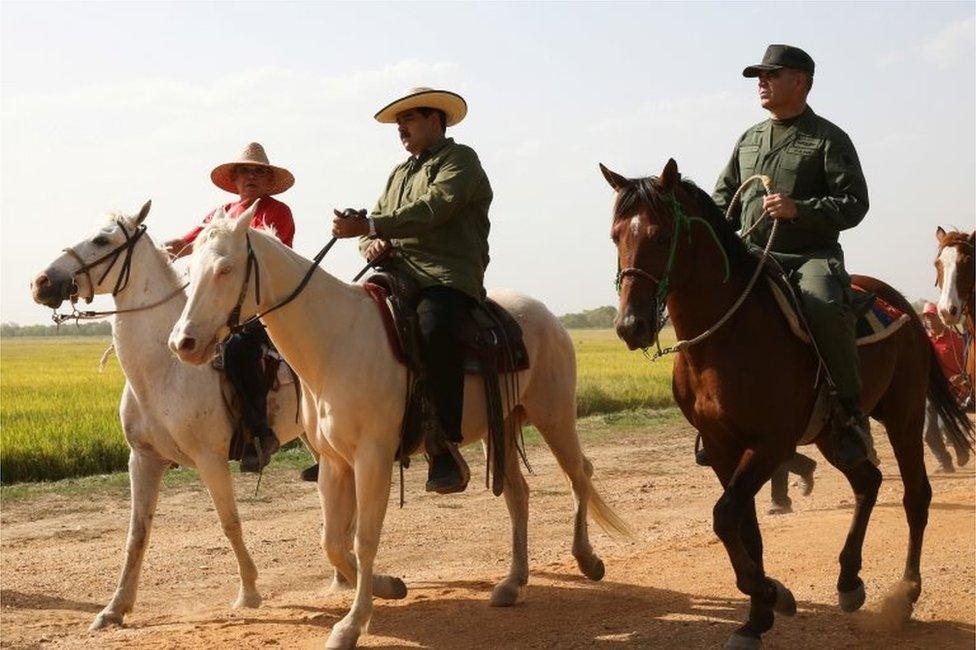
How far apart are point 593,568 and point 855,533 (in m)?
1.80

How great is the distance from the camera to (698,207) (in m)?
6.00

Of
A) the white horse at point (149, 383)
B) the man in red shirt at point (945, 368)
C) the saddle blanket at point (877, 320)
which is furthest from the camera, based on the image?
the man in red shirt at point (945, 368)

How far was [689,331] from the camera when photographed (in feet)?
19.8

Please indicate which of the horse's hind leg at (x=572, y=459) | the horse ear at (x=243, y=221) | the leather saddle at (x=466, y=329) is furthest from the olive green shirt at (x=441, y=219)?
the horse's hind leg at (x=572, y=459)

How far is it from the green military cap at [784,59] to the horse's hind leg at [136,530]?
15.1 ft

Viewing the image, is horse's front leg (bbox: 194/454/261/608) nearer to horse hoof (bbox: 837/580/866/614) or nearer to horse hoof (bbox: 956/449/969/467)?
horse hoof (bbox: 837/580/866/614)

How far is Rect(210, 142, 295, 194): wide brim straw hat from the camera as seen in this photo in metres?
8.59

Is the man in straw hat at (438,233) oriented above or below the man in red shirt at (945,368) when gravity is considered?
above

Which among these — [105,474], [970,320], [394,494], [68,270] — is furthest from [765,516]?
[105,474]

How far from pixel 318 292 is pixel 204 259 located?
79 centimetres

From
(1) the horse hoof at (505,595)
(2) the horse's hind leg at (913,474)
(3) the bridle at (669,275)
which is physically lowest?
(1) the horse hoof at (505,595)

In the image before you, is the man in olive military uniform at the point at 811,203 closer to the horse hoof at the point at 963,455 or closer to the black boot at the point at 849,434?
the black boot at the point at 849,434

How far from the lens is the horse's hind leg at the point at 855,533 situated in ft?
22.2

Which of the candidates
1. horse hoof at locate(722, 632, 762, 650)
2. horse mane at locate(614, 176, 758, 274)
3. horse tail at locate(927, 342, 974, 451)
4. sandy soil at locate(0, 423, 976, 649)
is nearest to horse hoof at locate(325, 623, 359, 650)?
sandy soil at locate(0, 423, 976, 649)
